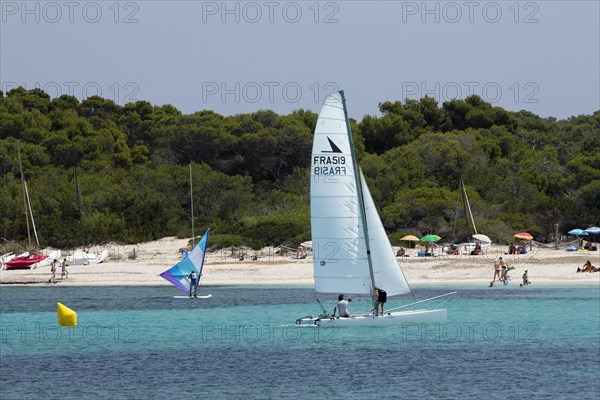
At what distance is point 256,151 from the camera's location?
71.3 meters

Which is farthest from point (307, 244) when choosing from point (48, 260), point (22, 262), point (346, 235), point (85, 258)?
point (346, 235)

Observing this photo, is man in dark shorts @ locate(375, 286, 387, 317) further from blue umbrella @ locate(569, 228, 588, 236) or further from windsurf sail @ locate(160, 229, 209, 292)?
blue umbrella @ locate(569, 228, 588, 236)

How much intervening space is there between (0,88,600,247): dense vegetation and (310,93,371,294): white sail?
88.3 feet

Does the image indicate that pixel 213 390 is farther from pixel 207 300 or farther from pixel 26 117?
pixel 26 117

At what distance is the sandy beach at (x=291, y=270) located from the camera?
1829 inches

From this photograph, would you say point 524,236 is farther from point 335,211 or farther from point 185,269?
point 335,211

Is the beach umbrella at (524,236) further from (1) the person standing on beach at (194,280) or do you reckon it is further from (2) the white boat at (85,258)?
(2) the white boat at (85,258)

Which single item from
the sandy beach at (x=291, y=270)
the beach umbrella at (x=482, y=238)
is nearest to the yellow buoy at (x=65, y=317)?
the sandy beach at (x=291, y=270)

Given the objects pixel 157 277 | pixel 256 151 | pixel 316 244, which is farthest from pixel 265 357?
pixel 256 151

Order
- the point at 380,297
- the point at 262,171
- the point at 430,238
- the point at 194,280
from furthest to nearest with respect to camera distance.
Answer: the point at 262,171 < the point at 430,238 < the point at 194,280 < the point at 380,297

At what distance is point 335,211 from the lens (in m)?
27.9

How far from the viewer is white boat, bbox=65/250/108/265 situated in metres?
54.6

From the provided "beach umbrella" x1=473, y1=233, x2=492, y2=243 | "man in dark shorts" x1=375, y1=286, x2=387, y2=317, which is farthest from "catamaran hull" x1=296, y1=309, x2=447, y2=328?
"beach umbrella" x1=473, y1=233, x2=492, y2=243

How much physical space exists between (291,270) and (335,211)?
21.6 m
